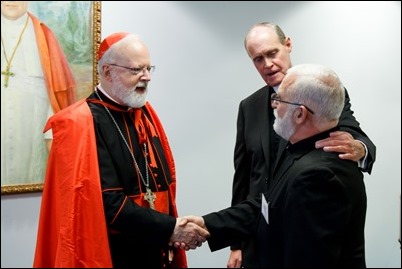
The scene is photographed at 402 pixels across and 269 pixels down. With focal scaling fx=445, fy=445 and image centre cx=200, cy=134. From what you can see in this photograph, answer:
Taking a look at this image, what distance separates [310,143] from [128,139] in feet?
2.63

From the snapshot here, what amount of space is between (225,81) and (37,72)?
1.21m

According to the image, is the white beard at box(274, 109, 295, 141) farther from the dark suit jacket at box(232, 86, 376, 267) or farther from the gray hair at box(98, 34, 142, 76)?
the gray hair at box(98, 34, 142, 76)

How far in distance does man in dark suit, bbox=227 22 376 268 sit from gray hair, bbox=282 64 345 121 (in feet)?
1.68

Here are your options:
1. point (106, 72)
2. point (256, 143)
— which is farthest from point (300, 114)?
point (106, 72)

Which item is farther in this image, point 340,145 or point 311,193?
point 340,145

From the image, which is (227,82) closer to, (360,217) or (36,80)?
(36,80)

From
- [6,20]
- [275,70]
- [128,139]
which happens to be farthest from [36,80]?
[275,70]

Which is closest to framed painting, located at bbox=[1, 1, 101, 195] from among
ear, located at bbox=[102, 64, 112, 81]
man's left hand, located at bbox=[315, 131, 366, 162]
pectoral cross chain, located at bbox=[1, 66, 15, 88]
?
pectoral cross chain, located at bbox=[1, 66, 15, 88]

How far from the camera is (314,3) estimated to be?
3273 mm

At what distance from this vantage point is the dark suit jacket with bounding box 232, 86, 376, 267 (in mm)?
1974

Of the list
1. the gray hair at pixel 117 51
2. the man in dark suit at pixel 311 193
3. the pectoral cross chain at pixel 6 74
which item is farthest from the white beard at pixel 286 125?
the pectoral cross chain at pixel 6 74

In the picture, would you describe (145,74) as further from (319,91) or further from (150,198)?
(319,91)

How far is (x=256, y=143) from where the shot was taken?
2.06 metres

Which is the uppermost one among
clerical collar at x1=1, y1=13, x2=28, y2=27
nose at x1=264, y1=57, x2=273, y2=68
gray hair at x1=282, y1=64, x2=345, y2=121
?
clerical collar at x1=1, y1=13, x2=28, y2=27
